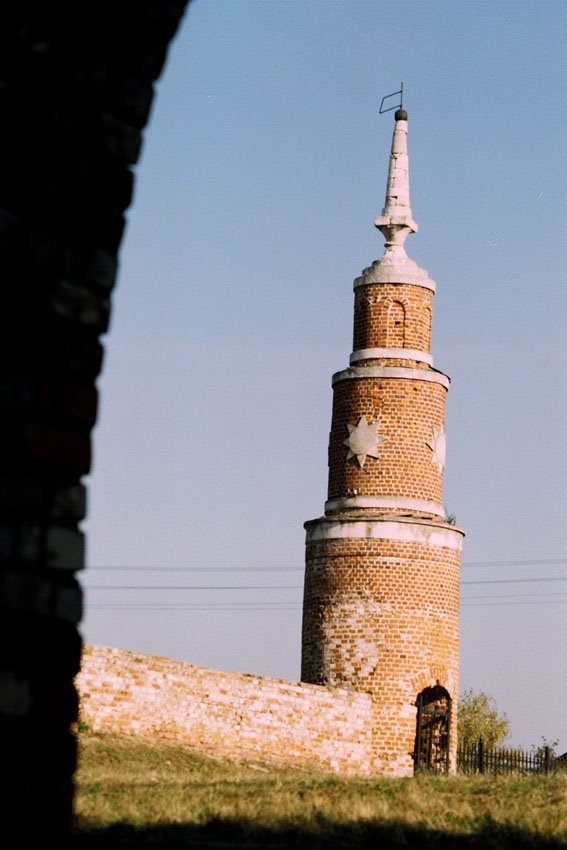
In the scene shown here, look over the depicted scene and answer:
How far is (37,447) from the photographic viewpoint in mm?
4391

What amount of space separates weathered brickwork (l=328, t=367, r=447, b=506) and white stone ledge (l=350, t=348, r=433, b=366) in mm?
355

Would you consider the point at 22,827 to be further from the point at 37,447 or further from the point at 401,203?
the point at 401,203

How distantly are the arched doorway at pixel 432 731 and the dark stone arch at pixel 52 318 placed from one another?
2217 cm

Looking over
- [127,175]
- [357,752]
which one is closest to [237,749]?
[357,752]

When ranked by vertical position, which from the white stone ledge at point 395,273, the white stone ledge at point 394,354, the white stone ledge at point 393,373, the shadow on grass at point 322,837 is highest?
the white stone ledge at point 395,273

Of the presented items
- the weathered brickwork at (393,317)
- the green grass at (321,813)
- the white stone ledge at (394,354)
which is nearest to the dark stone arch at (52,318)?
the green grass at (321,813)

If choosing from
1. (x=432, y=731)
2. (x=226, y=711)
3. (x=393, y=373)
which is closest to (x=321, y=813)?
(x=226, y=711)

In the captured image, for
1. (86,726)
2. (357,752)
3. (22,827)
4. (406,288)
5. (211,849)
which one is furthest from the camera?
(406,288)

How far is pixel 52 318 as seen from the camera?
14.7 feet

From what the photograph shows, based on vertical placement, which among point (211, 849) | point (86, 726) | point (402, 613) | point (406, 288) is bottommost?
point (211, 849)

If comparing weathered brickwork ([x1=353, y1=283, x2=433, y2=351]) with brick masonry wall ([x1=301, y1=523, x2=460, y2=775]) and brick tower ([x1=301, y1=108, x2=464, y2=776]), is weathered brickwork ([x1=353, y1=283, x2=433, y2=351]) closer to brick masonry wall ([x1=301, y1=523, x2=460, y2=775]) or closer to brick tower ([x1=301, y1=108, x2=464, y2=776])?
brick tower ([x1=301, y1=108, x2=464, y2=776])

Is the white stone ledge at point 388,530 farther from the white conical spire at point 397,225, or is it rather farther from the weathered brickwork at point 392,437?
the white conical spire at point 397,225

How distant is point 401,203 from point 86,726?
43.2 ft

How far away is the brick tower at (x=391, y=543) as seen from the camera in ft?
84.1
